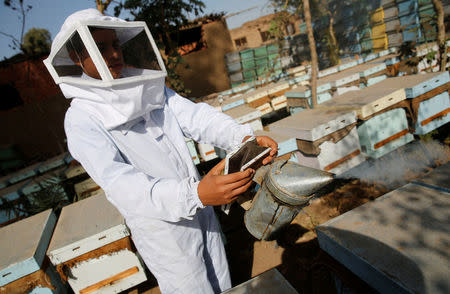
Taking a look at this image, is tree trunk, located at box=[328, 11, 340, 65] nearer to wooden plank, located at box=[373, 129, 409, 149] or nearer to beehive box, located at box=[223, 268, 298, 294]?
wooden plank, located at box=[373, 129, 409, 149]

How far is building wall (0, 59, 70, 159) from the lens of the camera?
9273 mm

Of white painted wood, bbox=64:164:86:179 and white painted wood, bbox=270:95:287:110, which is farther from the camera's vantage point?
white painted wood, bbox=270:95:287:110

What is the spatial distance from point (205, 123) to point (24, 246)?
1798mm

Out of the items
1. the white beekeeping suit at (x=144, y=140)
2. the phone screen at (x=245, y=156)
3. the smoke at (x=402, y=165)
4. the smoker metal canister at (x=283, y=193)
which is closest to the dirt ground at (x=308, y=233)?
the smoke at (x=402, y=165)

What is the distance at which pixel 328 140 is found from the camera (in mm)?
2883

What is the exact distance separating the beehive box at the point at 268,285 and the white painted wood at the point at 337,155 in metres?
1.90

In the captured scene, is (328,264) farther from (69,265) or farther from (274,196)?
(69,265)

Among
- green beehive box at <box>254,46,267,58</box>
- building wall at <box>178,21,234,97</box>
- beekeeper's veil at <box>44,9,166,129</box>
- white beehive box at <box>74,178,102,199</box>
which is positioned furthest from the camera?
building wall at <box>178,21,234,97</box>

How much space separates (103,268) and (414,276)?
2158 millimetres

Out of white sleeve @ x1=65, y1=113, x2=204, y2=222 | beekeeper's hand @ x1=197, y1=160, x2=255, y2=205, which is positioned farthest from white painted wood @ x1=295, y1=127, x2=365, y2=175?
white sleeve @ x1=65, y1=113, x2=204, y2=222

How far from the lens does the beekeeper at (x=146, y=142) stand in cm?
115

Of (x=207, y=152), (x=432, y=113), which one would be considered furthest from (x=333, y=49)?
(x=207, y=152)

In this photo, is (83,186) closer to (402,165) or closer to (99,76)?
(99,76)

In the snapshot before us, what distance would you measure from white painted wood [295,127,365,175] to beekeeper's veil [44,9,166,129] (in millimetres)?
2051
